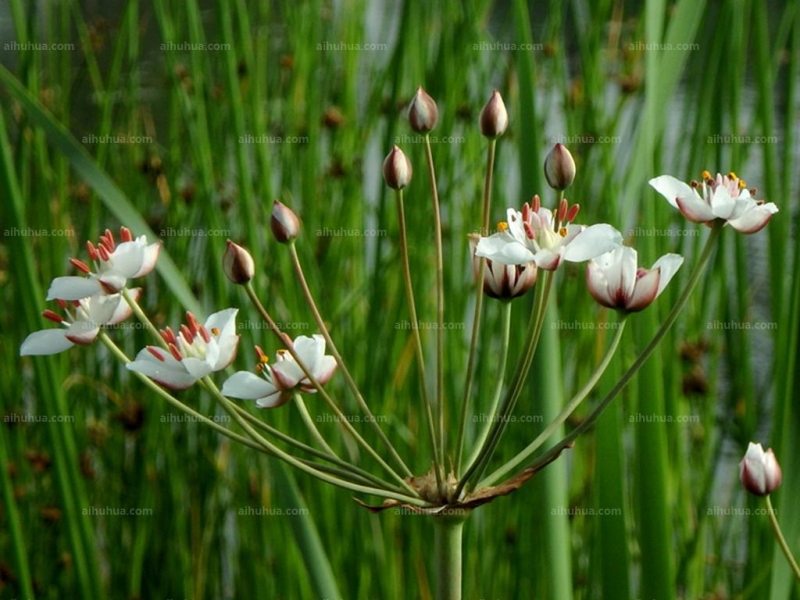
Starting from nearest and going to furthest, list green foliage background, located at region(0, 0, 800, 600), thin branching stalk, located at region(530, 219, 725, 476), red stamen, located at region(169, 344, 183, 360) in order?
thin branching stalk, located at region(530, 219, 725, 476) → red stamen, located at region(169, 344, 183, 360) → green foliage background, located at region(0, 0, 800, 600)

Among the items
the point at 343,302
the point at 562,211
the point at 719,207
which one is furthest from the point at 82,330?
the point at 343,302

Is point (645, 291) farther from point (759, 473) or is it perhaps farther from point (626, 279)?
point (759, 473)

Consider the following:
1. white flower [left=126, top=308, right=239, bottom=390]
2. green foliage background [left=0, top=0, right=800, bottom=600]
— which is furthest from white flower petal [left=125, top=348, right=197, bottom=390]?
→ green foliage background [left=0, top=0, right=800, bottom=600]

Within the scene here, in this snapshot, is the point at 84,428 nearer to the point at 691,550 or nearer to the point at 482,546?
the point at 482,546

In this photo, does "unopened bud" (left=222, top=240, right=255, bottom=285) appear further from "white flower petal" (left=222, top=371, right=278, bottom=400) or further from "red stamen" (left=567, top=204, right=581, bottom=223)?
"red stamen" (left=567, top=204, right=581, bottom=223)

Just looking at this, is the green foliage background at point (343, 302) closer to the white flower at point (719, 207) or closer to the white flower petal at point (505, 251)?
the white flower at point (719, 207)

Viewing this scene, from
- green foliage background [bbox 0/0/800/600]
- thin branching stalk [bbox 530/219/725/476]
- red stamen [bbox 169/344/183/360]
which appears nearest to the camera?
thin branching stalk [bbox 530/219/725/476]
